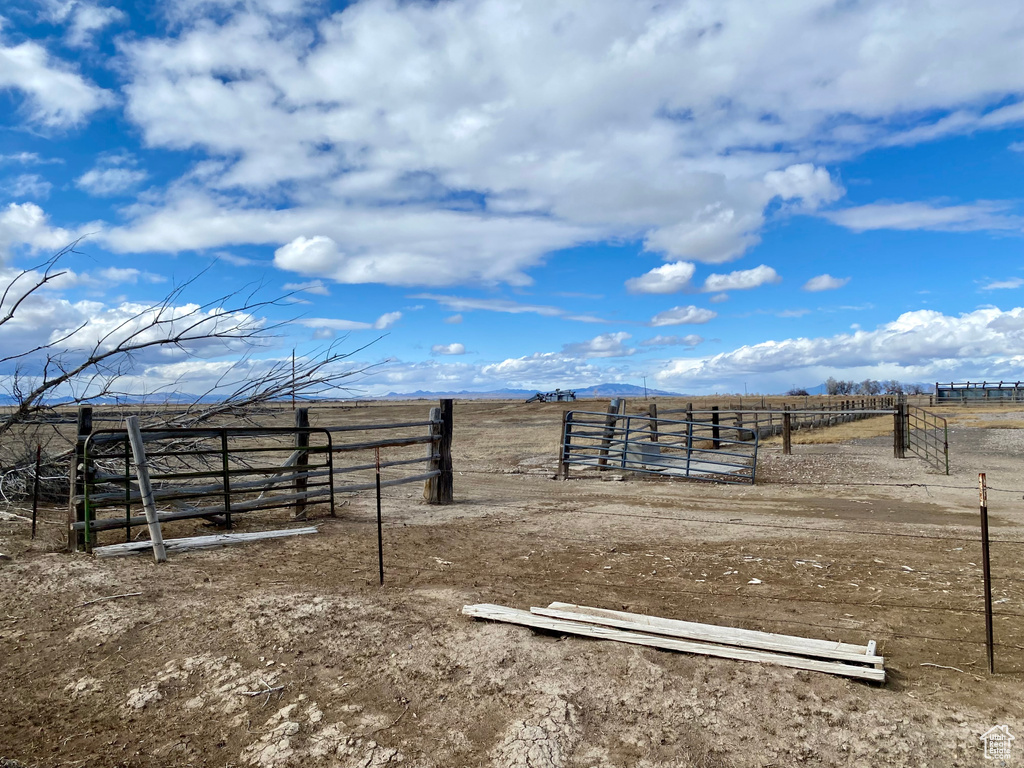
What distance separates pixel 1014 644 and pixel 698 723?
239 centimetres

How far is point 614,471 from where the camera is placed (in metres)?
14.3

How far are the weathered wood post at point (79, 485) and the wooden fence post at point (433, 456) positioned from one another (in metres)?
4.52

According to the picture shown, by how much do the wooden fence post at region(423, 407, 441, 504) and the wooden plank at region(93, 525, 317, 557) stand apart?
257cm

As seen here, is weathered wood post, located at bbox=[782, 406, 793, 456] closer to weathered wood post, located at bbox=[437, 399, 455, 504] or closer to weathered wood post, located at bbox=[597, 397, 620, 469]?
weathered wood post, located at bbox=[597, 397, 620, 469]

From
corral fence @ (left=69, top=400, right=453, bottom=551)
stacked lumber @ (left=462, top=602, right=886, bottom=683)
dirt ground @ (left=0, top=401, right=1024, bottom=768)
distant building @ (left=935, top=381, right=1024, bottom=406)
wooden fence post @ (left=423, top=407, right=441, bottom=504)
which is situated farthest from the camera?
distant building @ (left=935, top=381, right=1024, bottom=406)

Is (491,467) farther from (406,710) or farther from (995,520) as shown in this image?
(406,710)

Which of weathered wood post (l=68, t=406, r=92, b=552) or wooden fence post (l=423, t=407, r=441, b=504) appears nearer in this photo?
weathered wood post (l=68, t=406, r=92, b=552)

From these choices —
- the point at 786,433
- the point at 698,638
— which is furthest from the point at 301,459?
the point at 786,433

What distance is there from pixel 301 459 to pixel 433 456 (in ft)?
6.66

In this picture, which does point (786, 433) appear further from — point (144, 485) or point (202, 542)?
point (144, 485)

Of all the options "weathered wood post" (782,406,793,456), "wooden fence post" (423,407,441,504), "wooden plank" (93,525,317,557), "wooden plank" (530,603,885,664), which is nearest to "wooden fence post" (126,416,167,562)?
"wooden plank" (93,525,317,557)

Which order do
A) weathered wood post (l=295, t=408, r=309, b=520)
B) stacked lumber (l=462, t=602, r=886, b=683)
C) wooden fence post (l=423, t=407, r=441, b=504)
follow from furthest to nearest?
wooden fence post (l=423, t=407, r=441, b=504)
weathered wood post (l=295, t=408, r=309, b=520)
stacked lumber (l=462, t=602, r=886, b=683)

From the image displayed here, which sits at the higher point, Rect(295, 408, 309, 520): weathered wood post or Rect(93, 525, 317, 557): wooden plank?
Rect(295, 408, 309, 520): weathered wood post

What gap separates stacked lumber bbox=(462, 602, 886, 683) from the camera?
3746 mm
